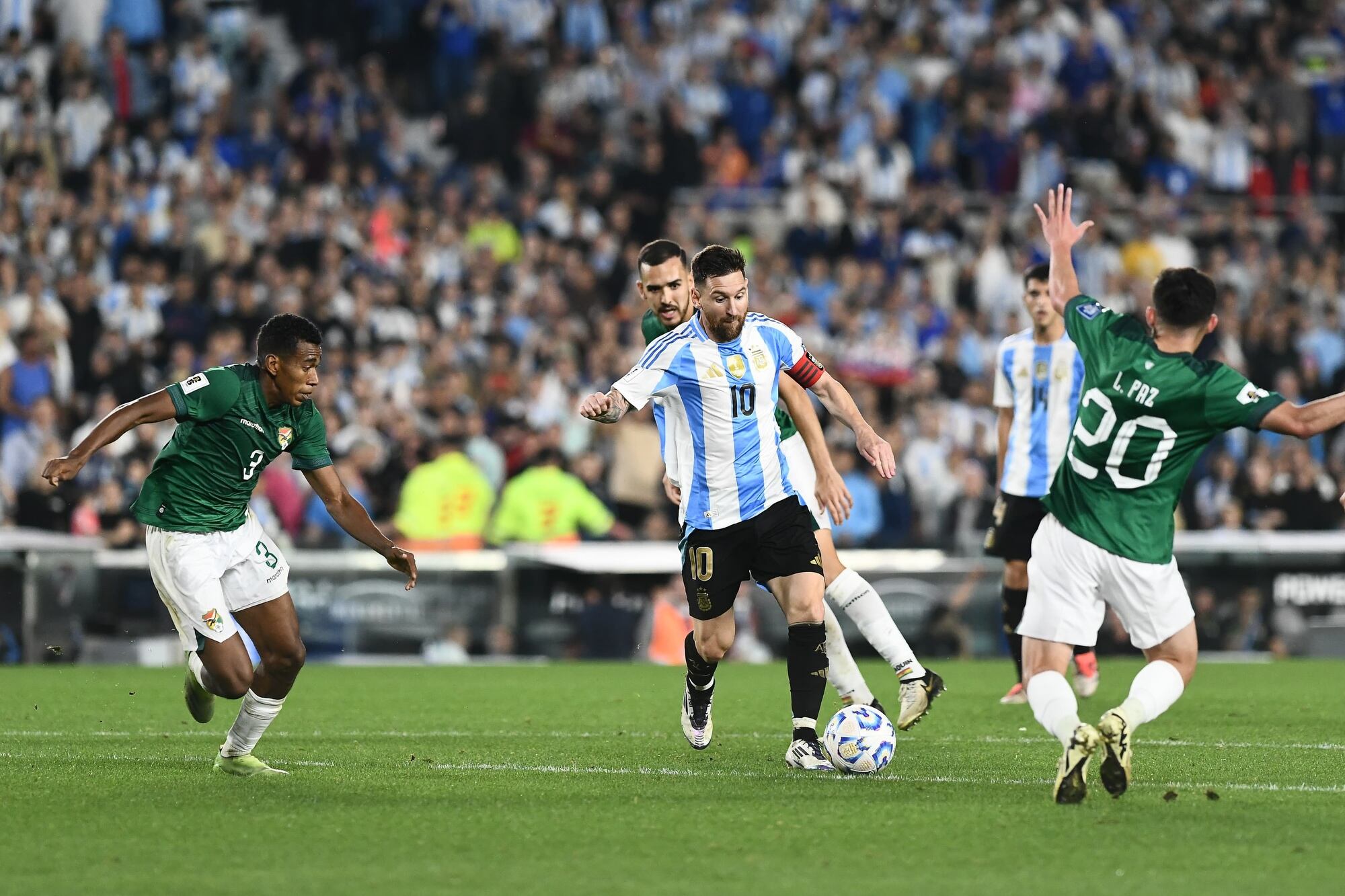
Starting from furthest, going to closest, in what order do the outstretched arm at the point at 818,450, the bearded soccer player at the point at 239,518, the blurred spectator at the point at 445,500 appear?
the blurred spectator at the point at 445,500 → the outstretched arm at the point at 818,450 → the bearded soccer player at the point at 239,518

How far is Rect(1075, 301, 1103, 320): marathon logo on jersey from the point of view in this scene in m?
7.58

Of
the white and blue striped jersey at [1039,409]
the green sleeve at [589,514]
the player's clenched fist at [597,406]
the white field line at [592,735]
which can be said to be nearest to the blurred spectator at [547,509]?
the green sleeve at [589,514]

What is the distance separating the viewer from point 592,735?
9.88 meters

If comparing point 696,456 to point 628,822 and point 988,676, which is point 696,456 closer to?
point 628,822

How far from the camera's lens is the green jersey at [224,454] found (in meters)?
8.34

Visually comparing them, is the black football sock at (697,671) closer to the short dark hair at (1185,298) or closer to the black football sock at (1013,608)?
the short dark hair at (1185,298)

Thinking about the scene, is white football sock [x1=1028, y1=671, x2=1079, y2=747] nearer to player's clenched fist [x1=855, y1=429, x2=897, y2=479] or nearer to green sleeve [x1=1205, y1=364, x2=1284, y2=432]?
green sleeve [x1=1205, y1=364, x2=1284, y2=432]

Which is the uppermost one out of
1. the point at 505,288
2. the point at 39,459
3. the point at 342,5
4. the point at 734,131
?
the point at 342,5

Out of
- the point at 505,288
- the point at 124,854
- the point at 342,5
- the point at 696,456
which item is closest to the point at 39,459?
the point at 505,288

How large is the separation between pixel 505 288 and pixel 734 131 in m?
4.33

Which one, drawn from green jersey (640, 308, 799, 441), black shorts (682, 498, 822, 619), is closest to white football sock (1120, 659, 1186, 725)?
black shorts (682, 498, 822, 619)

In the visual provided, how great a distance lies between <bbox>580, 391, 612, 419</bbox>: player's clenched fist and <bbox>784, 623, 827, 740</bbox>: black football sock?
1.41 meters

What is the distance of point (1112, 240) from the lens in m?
23.3

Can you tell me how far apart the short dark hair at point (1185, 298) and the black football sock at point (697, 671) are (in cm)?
279
